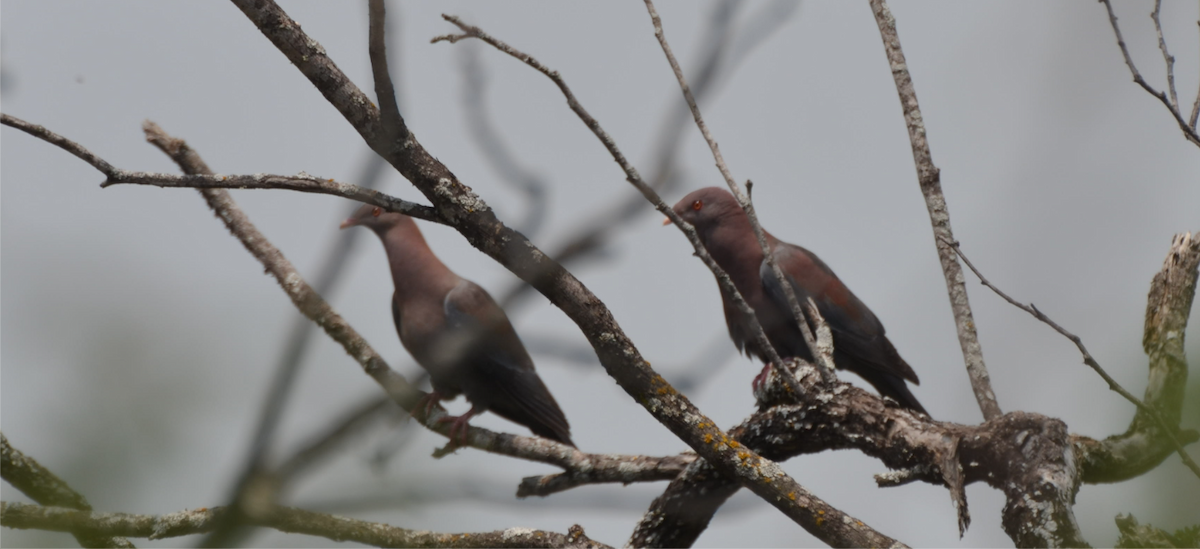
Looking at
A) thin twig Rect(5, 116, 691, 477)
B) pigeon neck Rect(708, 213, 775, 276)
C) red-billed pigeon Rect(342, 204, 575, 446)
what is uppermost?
pigeon neck Rect(708, 213, 775, 276)

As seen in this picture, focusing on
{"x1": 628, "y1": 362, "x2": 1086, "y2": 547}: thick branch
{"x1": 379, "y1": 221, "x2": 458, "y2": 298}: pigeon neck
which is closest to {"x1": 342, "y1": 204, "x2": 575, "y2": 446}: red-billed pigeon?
{"x1": 379, "y1": 221, "x2": 458, "y2": 298}: pigeon neck

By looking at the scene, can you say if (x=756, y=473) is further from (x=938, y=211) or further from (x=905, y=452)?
(x=938, y=211)

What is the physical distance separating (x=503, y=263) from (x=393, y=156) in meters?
0.40

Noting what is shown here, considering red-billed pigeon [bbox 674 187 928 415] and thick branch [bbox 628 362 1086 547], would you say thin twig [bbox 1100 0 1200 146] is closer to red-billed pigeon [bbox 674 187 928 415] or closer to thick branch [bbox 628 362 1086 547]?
thick branch [bbox 628 362 1086 547]

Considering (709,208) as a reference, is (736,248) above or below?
below

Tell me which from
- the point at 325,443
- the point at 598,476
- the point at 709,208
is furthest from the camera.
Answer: the point at 709,208

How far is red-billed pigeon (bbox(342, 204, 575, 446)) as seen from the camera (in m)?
6.46

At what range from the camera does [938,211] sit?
4145 mm

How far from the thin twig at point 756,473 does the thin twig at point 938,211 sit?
134 cm

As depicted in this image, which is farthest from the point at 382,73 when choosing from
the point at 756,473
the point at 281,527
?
the point at 756,473

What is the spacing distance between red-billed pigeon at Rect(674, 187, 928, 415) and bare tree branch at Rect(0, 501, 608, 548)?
3.03 metres

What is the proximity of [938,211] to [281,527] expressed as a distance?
10.9ft

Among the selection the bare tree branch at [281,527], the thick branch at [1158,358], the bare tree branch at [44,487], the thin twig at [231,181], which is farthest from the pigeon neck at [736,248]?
the bare tree branch at [44,487]

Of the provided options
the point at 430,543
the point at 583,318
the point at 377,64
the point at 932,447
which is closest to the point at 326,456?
the point at 377,64
